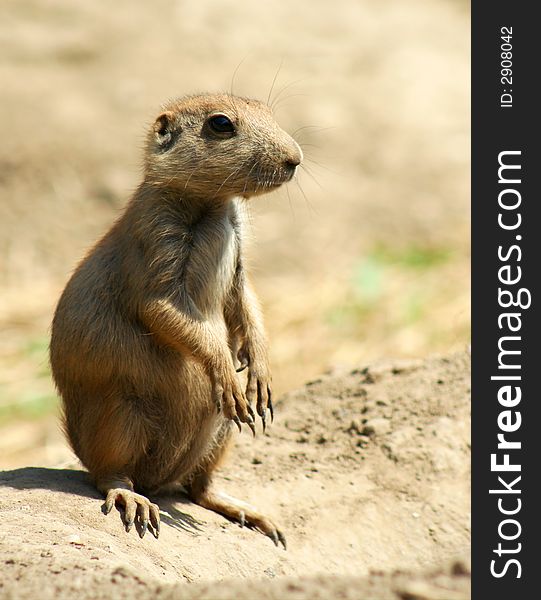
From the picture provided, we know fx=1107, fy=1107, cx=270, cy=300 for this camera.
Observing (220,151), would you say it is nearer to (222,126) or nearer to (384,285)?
(222,126)

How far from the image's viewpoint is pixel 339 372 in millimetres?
9328

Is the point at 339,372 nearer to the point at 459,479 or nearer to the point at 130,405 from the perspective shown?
the point at 459,479

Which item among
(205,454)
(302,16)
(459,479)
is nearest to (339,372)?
(459,479)

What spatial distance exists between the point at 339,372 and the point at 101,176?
23.3 ft

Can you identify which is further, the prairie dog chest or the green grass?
the green grass

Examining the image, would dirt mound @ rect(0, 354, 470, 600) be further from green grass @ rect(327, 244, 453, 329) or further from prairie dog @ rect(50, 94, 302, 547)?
green grass @ rect(327, 244, 453, 329)

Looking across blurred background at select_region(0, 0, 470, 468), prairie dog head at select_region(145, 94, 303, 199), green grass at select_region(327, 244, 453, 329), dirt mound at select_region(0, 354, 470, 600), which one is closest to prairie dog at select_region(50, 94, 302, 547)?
prairie dog head at select_region(145, 94, 303, 199)

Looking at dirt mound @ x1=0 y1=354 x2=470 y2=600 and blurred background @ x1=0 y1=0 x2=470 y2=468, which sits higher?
blurred background @ x1=0 y1=0 x2=470 y2=468

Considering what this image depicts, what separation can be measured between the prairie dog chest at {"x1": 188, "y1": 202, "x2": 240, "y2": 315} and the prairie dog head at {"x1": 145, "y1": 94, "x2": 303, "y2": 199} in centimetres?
19

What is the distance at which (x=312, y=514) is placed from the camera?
24.3ft

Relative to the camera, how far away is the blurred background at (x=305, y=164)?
12688mm

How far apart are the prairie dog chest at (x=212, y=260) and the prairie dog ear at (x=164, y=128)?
1.83 ft

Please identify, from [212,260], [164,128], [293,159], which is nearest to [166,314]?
[212,260]

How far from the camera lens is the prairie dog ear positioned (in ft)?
22.3
